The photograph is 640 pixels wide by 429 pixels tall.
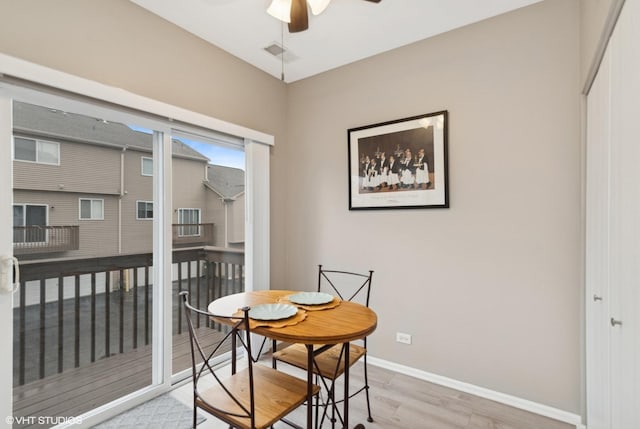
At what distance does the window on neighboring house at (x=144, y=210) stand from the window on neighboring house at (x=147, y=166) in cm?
22

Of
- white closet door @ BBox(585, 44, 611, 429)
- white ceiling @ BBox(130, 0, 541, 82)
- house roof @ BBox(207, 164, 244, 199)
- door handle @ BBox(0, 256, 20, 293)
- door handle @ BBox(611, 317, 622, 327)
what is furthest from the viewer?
house roof @ BBox(207, 164, 244, 199)

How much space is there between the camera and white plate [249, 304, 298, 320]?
1.64 m

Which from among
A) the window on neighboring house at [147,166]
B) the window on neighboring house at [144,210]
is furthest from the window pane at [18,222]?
the window on neighboring house at [147,166]

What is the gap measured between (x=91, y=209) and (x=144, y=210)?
0.34 m

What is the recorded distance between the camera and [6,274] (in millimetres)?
1614

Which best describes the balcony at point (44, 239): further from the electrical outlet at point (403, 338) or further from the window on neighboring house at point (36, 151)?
the electrical outlet at point (403, 338)

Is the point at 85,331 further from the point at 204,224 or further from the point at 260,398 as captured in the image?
the point at 260,398

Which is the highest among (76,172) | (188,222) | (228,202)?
(76,172)

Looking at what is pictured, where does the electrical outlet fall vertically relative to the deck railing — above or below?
below

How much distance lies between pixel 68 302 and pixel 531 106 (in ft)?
11.2

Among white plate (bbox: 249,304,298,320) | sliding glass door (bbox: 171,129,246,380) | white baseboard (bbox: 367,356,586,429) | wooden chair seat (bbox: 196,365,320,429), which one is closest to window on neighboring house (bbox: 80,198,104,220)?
sliding glass door (bbox: 171,129,246,380)

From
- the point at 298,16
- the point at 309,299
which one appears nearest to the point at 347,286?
the point at 309,299

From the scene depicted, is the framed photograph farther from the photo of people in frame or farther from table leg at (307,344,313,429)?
table leg at (307,344,313,429)

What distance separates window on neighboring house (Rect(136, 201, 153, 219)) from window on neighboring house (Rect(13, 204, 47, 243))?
54 cm
